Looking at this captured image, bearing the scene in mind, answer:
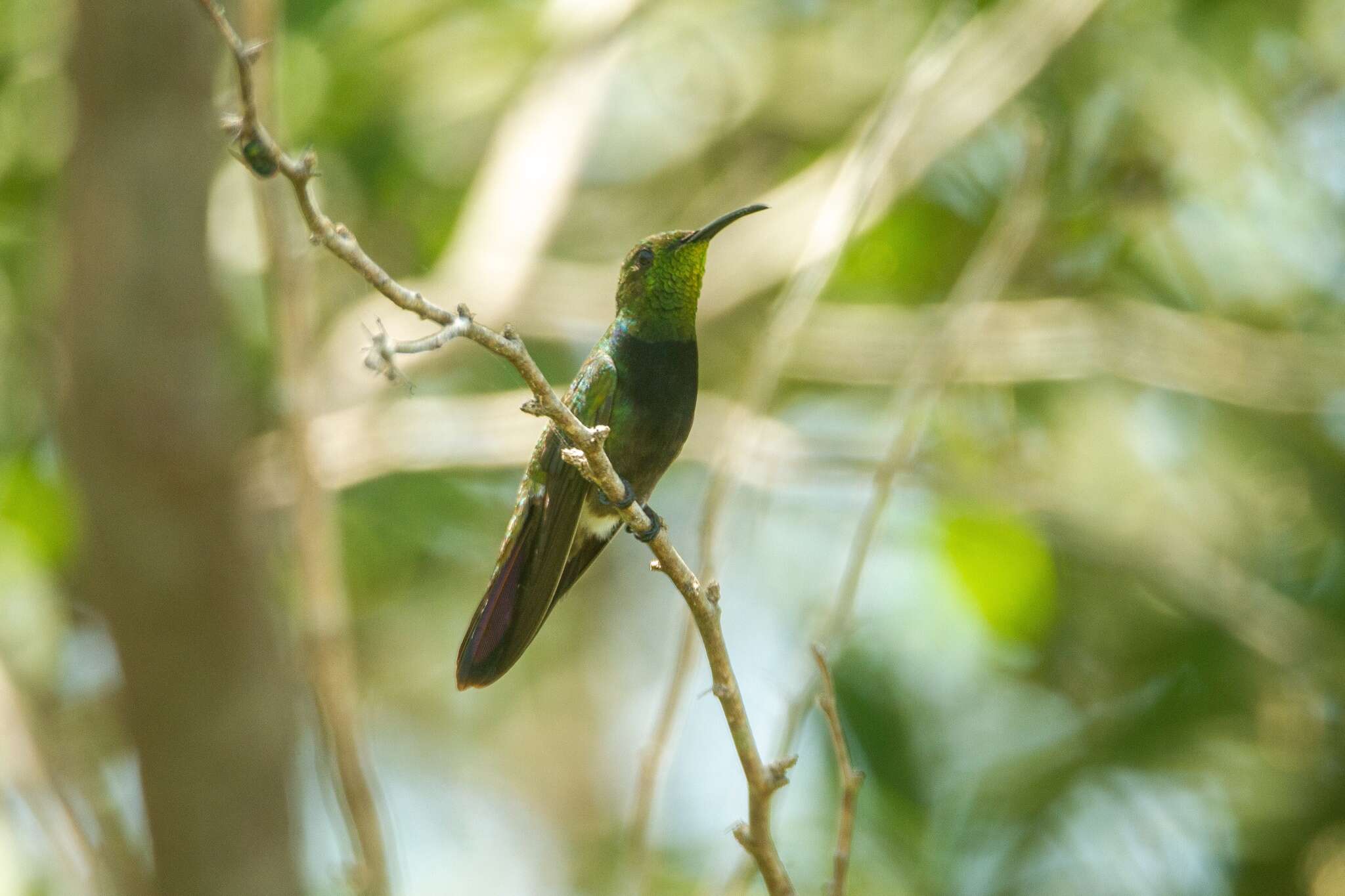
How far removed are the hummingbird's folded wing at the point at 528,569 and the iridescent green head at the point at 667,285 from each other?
36 centimetres

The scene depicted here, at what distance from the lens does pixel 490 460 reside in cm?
449

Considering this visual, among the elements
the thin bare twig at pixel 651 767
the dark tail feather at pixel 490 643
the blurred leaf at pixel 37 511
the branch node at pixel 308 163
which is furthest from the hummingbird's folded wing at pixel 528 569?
the blurred leaf at pixel 37 511

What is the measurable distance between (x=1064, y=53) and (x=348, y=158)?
2987mm

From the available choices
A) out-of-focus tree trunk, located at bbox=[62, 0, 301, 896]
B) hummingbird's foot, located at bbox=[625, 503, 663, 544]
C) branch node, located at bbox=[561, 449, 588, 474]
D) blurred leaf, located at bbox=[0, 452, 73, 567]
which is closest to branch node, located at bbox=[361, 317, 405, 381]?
branch node, located at bbox=[561, 449, 588, 474]

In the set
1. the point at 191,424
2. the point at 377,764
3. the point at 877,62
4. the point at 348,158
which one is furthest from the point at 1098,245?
the point at 377,764

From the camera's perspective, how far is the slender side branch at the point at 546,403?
1551 millimetres

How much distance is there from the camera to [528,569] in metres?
2.91

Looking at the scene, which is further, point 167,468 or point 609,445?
point 167,468

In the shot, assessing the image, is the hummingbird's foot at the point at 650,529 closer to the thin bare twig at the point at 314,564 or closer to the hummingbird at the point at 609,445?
the hummingbird at the point at 609,445

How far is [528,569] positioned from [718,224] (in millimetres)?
1018

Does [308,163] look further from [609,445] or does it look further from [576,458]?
[609,445]

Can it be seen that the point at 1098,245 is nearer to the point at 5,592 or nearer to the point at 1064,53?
the point at 1064,53

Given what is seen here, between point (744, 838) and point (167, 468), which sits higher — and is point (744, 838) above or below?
below

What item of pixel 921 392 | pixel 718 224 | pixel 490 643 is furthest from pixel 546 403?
pixel 921 392
